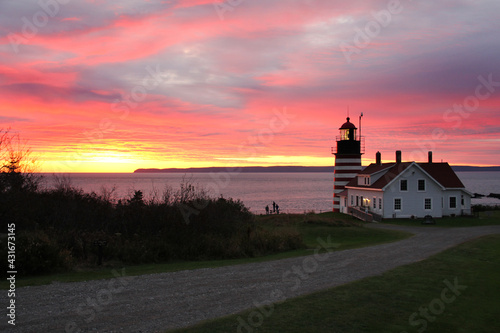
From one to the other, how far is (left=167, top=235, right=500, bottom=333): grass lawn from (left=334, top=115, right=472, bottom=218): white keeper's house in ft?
88.8

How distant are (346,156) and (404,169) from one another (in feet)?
30.2

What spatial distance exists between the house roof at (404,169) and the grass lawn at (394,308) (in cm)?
2761

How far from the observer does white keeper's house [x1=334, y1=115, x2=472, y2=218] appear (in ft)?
133

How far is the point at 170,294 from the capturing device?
10.3 metres

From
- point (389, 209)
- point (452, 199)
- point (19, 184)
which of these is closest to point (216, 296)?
point (19, 184)

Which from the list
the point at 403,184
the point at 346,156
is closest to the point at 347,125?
the point at 346,156

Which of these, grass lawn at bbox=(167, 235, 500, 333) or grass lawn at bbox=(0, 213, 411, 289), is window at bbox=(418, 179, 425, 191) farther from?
grass lawn at bbox=(167, 235, 500, 333)

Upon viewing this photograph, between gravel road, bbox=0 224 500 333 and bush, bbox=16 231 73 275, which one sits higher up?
bush, bbox=16 231 73 275

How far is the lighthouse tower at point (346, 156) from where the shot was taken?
48.0 meters

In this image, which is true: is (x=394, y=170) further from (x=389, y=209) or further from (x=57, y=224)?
(x=57, y=224)

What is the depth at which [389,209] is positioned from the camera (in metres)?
40.5

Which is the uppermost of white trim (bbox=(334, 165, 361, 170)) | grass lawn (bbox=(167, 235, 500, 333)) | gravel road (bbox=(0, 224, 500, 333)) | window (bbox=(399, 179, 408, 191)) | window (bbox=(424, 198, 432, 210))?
white trim (bbox=(334, 165, 361, 170))

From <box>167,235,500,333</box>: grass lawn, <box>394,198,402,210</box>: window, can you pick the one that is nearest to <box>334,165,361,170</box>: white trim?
<box>394,198,402,210</box>: window

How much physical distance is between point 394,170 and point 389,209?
4.13 metres
